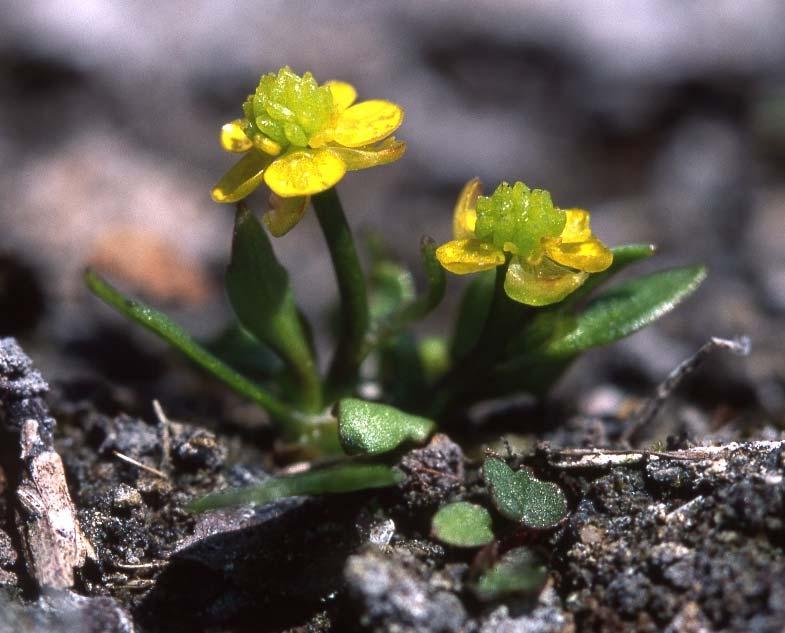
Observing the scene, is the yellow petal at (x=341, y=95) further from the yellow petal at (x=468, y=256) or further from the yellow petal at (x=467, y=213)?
the yellow petal at (x=468, y=256)

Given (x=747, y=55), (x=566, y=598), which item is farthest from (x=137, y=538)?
(x=747, y=55)

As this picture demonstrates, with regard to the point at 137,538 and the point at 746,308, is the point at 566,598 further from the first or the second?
the point at 746,308

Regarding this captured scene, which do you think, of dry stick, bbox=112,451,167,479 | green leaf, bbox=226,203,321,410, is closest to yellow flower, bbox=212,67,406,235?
green leaf, bbox=226,203,321,410

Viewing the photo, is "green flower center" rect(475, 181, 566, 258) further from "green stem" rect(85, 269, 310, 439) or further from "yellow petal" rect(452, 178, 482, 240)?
"green stem" rect(85, 269, 310, 439)

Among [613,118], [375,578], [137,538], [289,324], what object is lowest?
[137,538]

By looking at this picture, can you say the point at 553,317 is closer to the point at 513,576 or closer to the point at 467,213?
the point at 467,213

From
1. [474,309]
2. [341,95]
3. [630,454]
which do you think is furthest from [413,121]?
[630,454]

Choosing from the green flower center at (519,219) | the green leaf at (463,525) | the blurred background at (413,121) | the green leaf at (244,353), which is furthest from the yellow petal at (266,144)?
the blurred background at (413,121)
